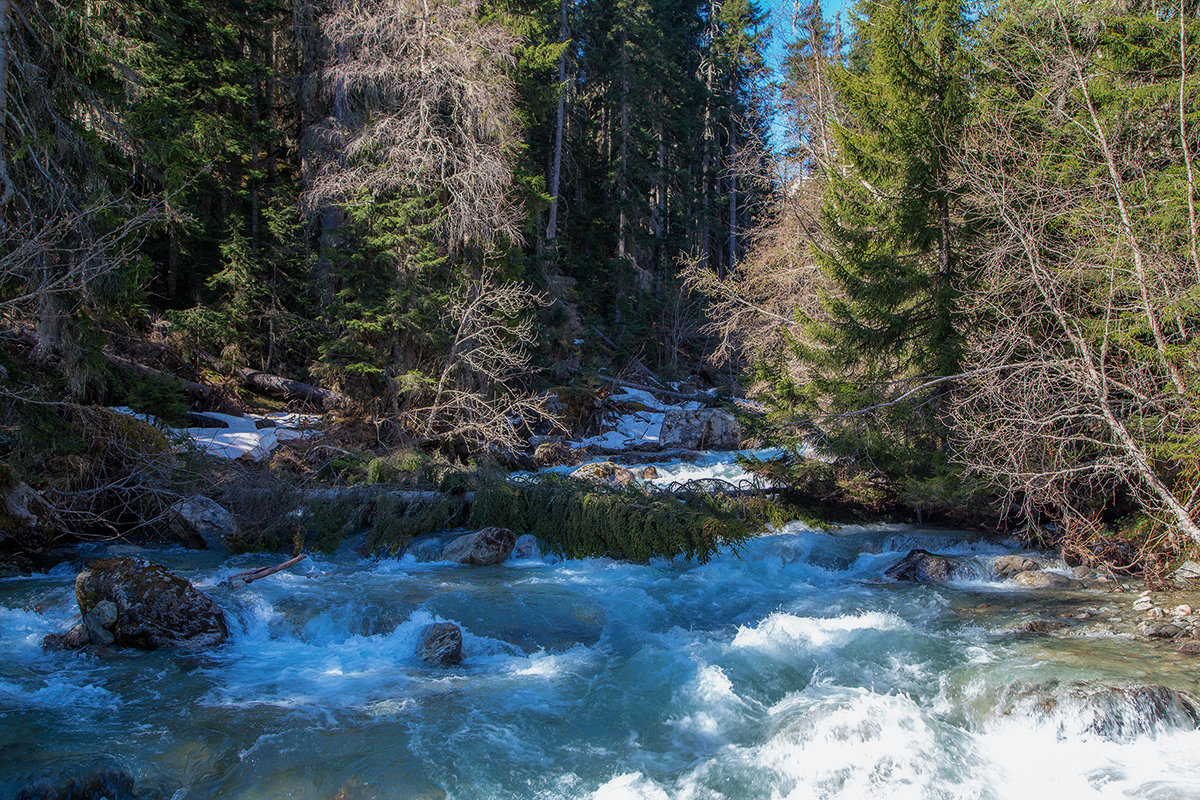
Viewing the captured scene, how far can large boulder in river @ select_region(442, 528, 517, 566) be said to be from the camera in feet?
34.9

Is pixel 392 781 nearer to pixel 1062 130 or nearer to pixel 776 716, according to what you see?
pixel 776 716

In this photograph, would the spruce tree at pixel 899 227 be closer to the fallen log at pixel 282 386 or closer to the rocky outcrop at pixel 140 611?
the rocky outcrop at pixel 140 611

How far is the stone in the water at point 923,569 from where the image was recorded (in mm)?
9867

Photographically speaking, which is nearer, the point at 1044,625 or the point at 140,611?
the point at 140,611

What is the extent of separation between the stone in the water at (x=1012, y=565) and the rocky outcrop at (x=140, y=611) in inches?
381

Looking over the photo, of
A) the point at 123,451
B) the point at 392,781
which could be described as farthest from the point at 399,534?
the point at 392,781

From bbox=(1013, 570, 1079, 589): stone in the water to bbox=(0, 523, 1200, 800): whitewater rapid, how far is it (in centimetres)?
40

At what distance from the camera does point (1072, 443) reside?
9.47m

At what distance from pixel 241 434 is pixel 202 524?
3.67m

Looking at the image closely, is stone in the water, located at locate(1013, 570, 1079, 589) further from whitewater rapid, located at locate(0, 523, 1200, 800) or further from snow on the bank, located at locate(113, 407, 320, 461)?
snow on the bank, located at locate(113, 407, 320, 461)

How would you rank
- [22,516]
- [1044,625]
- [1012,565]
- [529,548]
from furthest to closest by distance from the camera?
[529,548] → [1012,565] → [22,516] → [1044,625]

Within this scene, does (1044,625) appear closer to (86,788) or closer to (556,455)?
(86,788)

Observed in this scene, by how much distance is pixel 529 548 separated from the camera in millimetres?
11086

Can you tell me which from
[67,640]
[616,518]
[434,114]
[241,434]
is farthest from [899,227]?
[241,434]
